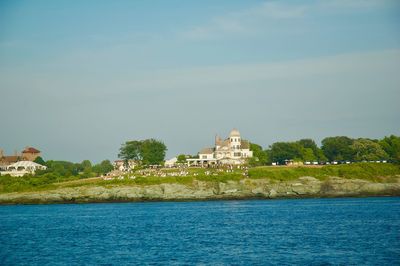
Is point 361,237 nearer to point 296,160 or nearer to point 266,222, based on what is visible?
point 266,222

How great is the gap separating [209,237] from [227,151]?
110m

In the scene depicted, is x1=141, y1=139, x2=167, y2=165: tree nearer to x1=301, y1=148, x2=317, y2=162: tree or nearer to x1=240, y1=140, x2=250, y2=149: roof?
x1=240, y1=140, x2=250, y2=149: roof

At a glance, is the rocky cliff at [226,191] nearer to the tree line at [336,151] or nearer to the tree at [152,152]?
the tree line at [336,151]

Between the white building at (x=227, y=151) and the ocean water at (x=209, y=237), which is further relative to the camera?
the white building at (x=227, y=151)

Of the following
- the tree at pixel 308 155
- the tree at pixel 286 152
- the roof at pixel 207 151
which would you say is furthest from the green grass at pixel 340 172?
the roof at pixel 207 151

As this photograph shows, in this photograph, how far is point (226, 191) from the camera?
367 ft

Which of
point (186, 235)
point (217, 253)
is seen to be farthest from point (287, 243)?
point (186, 235)

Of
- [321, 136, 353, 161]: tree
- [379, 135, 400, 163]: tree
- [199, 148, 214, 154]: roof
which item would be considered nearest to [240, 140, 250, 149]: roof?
[199, 148, 214, 154]: roof

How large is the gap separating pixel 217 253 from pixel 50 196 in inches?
3005

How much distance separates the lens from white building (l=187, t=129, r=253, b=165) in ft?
534

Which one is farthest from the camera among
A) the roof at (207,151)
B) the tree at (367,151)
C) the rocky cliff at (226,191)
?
the roof at (207,151)

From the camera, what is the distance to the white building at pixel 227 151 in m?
163

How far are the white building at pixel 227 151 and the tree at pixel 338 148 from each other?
2331 cm

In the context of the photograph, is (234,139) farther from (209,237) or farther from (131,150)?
(209,237)
